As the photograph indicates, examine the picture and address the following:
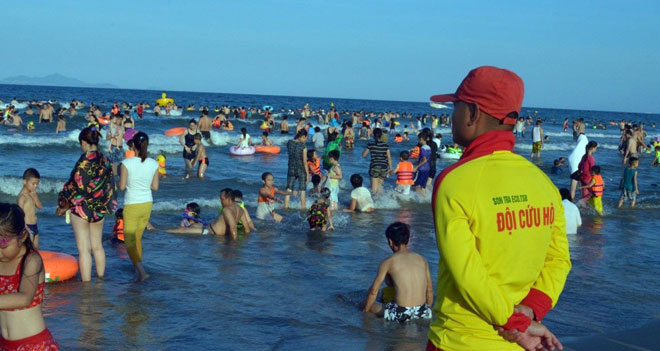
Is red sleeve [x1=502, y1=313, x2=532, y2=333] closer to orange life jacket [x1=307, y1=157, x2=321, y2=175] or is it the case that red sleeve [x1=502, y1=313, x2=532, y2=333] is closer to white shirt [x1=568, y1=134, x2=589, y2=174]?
orange life jacket [x1=307, y1=157, x2=321, y2=175]

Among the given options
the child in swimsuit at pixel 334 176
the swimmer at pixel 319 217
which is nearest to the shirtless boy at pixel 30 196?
the swimmer at pixel 319 217

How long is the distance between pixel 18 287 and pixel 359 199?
970 centimetres

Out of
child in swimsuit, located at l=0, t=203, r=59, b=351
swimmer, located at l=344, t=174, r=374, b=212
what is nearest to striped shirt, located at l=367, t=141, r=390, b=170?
swimmer, located at l=344, t=174, r=374, b=212

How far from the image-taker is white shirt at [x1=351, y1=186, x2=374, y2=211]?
12.7 metres

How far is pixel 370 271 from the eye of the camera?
8133 millimetres

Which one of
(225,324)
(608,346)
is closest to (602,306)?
(608,346)

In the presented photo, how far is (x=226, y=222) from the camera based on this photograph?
9938 millimetres

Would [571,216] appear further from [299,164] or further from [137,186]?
[137,186]

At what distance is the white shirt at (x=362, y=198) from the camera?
12.7 meters

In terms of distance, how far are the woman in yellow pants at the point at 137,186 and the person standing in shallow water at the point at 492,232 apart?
5.36 metres

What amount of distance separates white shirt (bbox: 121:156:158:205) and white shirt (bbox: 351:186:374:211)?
6.18 meters

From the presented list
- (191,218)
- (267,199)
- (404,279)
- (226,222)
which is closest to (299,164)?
(267,199)

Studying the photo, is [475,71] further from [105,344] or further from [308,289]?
[308,289]

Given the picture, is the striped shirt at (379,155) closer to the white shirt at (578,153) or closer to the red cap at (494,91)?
the white shirt at (578,153)
